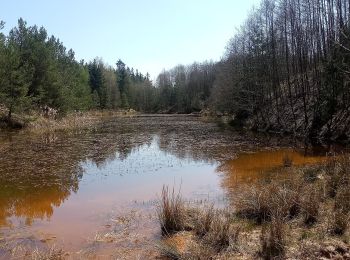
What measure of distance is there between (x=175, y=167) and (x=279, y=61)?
25191 millimetres

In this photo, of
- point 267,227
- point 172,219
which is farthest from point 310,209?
point 172,219

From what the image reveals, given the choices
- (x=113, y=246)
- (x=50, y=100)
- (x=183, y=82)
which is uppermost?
(x=183, y=82)

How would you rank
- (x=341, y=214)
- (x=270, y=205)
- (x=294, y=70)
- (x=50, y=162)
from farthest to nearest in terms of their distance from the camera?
(x=294, y=70) → (x=50, y=162) → (x=270, y=205) → (x=341, y=214)

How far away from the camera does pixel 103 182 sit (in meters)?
12.9

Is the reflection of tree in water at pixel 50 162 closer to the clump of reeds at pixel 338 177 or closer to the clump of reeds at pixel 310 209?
the clump of reeds at pixel 310 209

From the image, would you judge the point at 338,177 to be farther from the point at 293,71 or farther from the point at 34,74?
the point at 34,74

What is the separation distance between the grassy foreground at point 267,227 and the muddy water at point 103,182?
0.70 meters

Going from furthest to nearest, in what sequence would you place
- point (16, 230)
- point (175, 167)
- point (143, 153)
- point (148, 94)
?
Answer: 1. point (148, 94)
2. point (143, 153)
3. point (175, 167)
4. point (16, 230)

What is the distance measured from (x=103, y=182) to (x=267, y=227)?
7225 mm

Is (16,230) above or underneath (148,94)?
underneath

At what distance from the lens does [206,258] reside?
5.56 m

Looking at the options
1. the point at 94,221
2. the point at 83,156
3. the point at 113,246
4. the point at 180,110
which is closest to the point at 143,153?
the point at 83,156

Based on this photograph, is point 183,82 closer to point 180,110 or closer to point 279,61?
point 180,110

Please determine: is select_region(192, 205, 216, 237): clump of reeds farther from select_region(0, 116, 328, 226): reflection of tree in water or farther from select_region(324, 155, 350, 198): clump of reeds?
select_region(0, 116, 328, 226): reflection of tree in water
